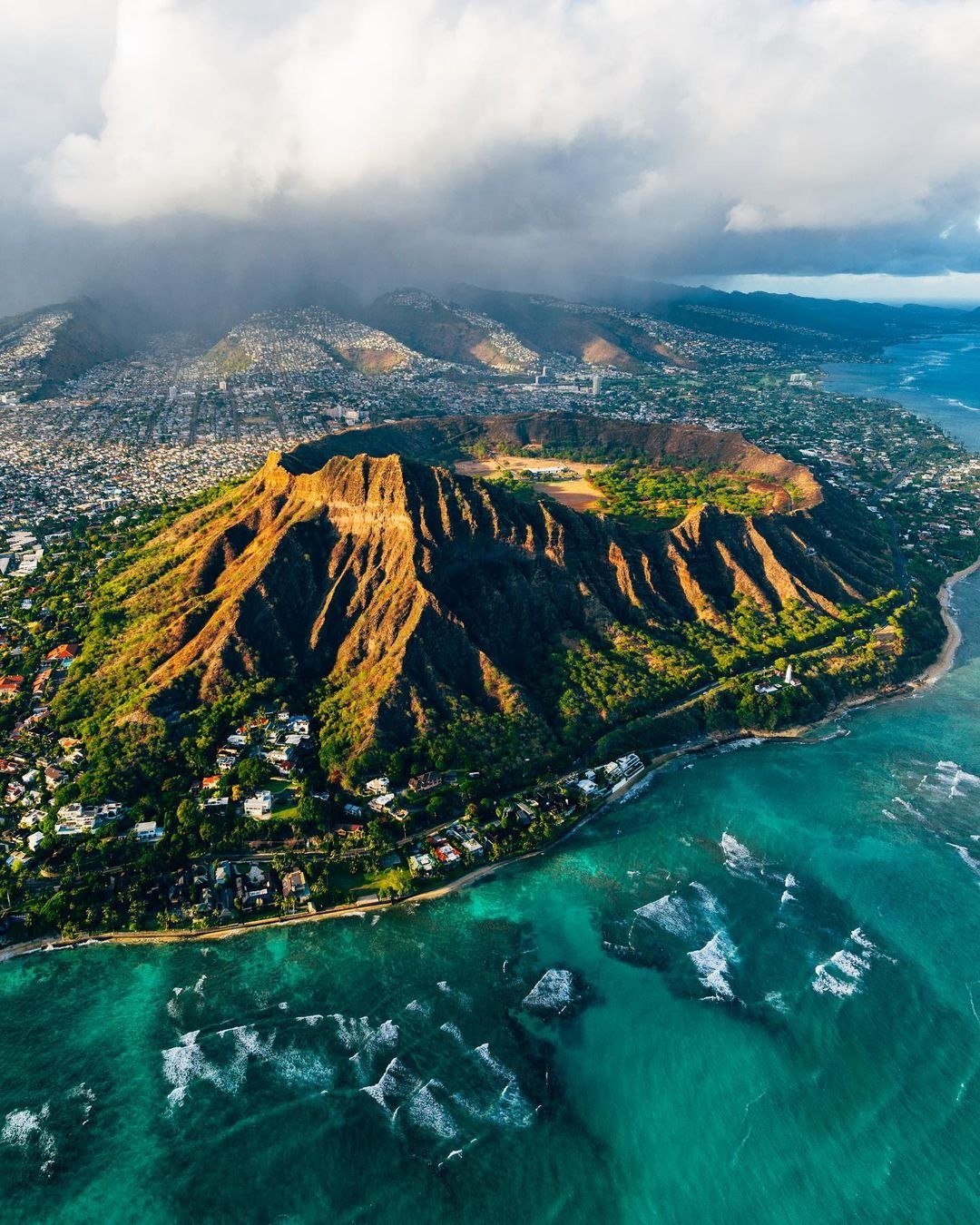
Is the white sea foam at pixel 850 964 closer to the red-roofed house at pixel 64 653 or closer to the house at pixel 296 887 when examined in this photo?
the house at pixel 296 887

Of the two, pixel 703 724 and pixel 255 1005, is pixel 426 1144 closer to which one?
pixel 255 1005

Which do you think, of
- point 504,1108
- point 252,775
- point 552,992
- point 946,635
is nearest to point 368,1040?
point 504,1108

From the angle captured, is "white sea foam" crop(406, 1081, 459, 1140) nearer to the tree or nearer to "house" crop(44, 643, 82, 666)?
the tree

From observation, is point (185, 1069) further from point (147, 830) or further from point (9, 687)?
point (9, 687)

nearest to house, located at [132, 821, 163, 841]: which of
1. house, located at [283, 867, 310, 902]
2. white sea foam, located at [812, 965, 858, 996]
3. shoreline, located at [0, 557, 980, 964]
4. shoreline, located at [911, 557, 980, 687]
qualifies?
shoreline, located at [0, 557, 980, 964]

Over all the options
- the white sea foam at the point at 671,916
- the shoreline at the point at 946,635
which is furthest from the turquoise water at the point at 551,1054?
the shoreline at the point at 946,635
